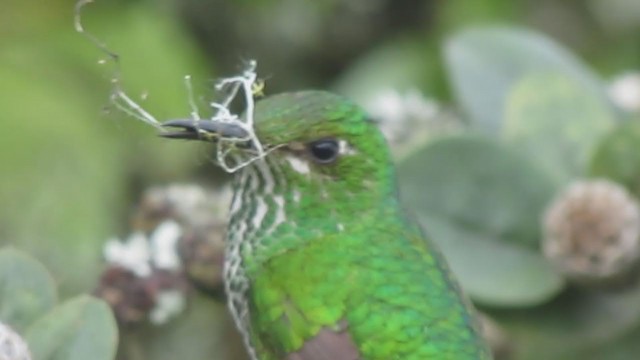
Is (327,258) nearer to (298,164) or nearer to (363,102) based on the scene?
(298,164)

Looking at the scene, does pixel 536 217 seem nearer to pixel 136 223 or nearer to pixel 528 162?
pixel 528 162

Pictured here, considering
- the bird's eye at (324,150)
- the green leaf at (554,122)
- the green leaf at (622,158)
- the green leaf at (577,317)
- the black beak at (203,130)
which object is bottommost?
the black beak at (203,130)

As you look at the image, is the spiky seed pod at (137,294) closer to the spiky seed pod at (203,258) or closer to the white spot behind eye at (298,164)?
the spiky seed pod at (203,258)

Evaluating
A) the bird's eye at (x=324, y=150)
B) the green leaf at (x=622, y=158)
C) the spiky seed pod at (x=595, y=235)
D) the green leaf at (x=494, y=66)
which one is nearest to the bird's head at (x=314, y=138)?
the bird's eye at (x=324, y=150)

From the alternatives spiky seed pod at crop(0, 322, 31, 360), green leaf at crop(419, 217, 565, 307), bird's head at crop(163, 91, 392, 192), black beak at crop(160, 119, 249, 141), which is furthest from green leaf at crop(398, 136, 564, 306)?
spiky seed pod at crop(0, 322, 31, 360)

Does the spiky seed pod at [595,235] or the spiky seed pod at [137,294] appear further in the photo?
the spiky seed pod at [595,235]

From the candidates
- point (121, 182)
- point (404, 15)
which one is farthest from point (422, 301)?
point (404, 15)

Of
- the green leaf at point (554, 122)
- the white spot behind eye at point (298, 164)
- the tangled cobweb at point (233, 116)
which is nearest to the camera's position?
the tangled cobweb at point (233, 116)
